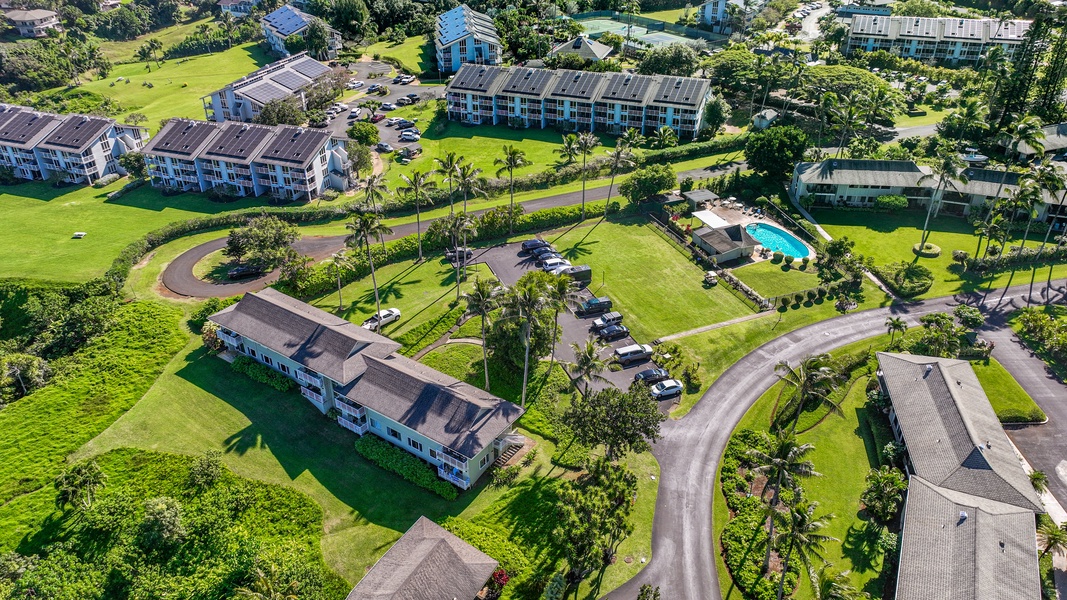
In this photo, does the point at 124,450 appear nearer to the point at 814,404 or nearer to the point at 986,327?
the point at 814,404

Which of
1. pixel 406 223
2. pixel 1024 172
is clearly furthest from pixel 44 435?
pixel 1024 172

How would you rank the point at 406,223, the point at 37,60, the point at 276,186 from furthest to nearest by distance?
the point at 37,60 < the point at 276,186 < the point at 406,223

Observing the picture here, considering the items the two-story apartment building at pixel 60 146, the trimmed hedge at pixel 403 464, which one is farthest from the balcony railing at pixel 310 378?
the two-story apartment building at pixel 60 146

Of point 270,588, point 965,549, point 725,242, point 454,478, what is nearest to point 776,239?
point 725,242

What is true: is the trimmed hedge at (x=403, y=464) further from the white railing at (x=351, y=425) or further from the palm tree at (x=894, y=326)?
the palm tree at (x=894, y=326)

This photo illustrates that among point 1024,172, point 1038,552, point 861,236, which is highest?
Answer: point 1024,172

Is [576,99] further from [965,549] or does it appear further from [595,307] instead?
[965,549]

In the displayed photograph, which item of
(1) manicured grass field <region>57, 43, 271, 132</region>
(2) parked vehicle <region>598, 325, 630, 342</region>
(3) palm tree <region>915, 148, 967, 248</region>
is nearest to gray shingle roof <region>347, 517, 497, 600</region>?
(2) parked vehicle <region>598, 325, 630, 342</region>

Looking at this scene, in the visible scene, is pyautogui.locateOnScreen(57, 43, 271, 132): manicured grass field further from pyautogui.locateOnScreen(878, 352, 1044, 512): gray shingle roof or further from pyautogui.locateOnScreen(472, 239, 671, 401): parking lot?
pyautogui.locateOnScreen(878, 352, 1044, 512): gray shingle roof
